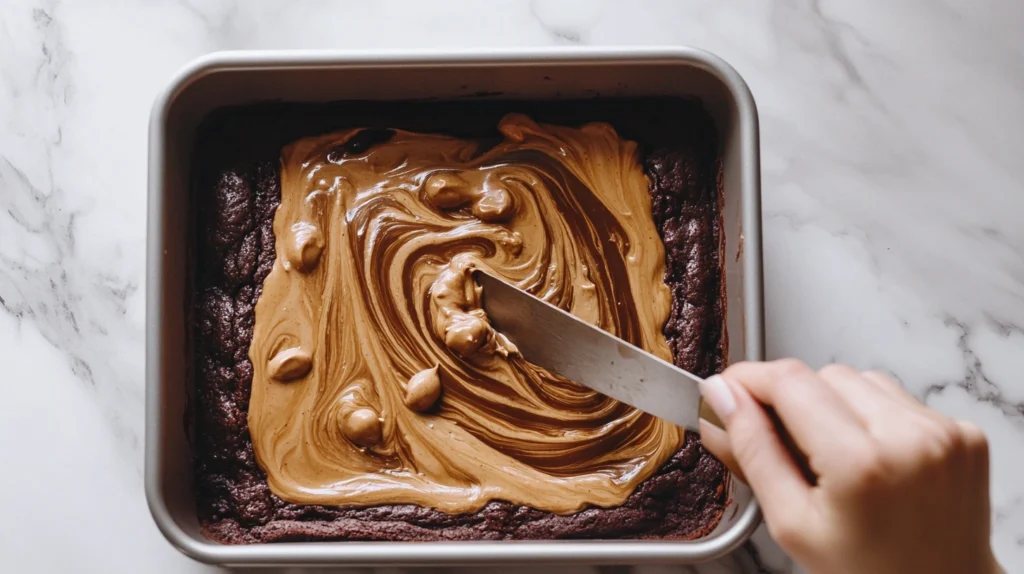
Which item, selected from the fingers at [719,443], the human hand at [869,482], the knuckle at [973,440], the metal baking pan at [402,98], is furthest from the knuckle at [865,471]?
the metal baking pan at [402,98]

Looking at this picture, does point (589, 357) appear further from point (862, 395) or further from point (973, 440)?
point (973, 440)

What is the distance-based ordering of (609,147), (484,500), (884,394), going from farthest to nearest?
(609,147) → (484,500) → (884,394)

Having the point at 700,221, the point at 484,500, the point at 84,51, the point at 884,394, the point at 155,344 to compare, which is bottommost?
the point at 484,500

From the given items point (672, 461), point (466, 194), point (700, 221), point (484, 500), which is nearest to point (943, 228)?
point (700, 221)

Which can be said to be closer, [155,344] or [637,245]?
[155,344]

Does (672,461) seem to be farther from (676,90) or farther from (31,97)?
(31,97)

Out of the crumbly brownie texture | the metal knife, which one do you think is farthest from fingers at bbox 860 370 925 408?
the crumbly brownie texture

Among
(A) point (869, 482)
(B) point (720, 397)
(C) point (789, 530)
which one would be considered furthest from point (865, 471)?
(B) point (720, 397)

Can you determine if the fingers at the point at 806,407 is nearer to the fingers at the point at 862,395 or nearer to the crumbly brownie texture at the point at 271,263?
the fingers at the point at 862,395
